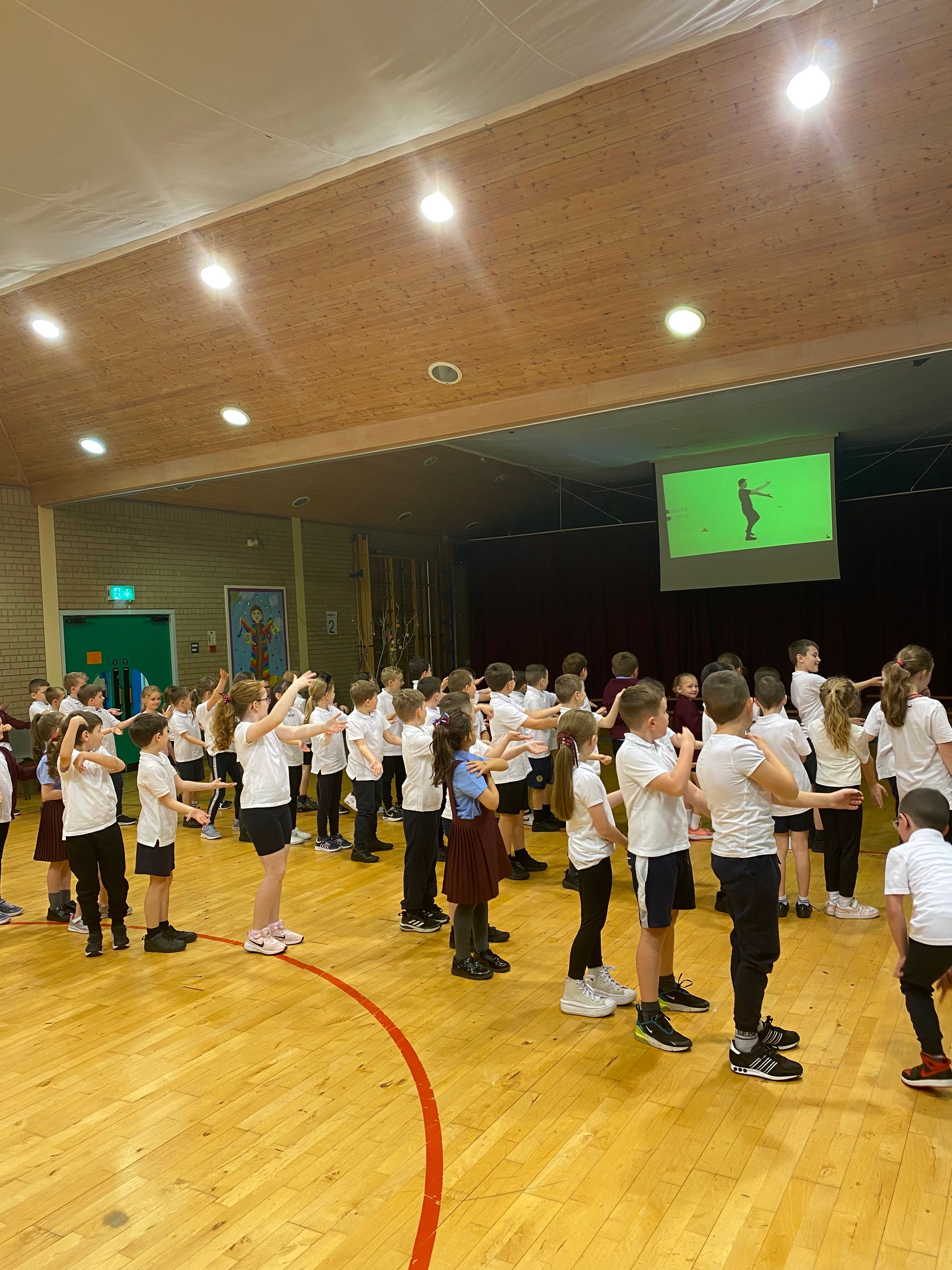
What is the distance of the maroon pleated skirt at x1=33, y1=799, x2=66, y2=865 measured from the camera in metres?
5.95

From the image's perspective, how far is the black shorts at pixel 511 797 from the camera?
6543 mm

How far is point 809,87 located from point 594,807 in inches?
170

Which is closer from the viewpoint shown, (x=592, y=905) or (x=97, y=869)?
(x=592, y=905)

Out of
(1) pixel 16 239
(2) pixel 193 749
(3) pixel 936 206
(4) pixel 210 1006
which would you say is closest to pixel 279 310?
(1) pixel 16 239

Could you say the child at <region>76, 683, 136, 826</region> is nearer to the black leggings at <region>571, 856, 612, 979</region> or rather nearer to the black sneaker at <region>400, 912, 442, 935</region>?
the black sneaker at <region>400, 912, 442, 935</region>

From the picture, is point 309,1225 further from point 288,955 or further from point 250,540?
point 250,540

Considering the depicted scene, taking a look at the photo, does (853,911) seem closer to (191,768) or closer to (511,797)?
(511,797)

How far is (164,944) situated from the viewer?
5.57 m

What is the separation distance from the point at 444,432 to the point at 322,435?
1516 mm

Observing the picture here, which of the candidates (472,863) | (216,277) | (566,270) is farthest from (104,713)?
(566,270)

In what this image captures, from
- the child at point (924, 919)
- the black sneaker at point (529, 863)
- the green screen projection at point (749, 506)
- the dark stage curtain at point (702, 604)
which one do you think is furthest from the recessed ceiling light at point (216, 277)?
the dark stage curtain at point (702, 604)

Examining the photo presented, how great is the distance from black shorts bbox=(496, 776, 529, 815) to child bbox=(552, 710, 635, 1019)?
211 cm

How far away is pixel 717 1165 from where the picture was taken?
3.09m

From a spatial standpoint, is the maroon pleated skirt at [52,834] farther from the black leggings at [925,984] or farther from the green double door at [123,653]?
the green double door at [123,653]
